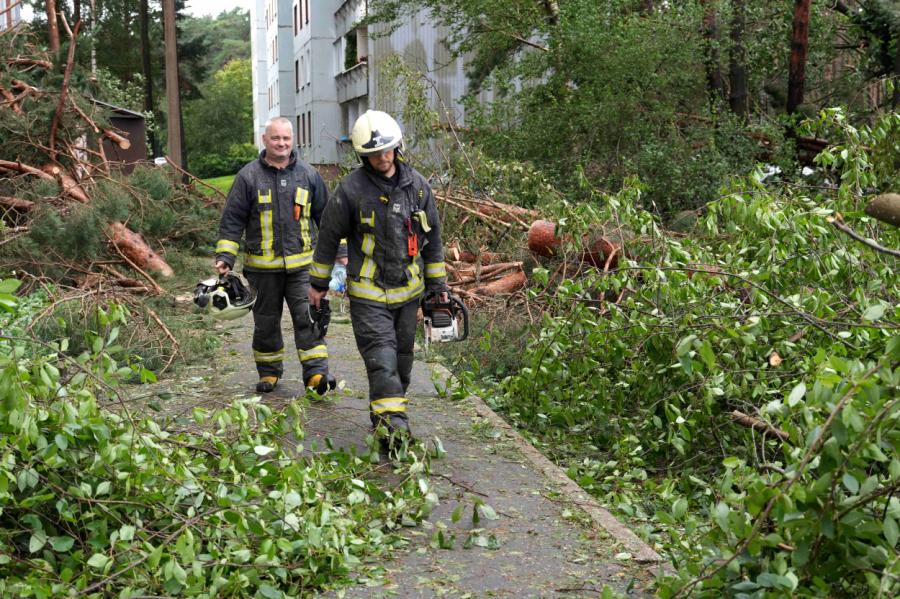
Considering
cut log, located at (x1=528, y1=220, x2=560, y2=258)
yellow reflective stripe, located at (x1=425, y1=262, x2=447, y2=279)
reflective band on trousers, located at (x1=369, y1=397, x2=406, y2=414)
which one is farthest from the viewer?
cut log, located at (x1=528, y1=220, x2=560, y2=258)

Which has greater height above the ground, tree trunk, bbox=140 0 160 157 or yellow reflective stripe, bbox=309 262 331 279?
tree trunk, bbox=140 0 160 157

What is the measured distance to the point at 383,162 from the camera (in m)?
5.45

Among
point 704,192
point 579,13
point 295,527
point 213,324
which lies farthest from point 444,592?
point 579,13

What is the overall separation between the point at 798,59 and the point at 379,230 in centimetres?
1043

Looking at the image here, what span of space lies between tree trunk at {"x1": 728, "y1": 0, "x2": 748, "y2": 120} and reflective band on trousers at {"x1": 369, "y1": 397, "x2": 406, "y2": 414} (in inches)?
406

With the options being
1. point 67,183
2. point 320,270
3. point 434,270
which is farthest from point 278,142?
point 67,183

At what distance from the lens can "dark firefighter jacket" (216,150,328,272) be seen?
6617mm

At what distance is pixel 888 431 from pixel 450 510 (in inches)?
92.7

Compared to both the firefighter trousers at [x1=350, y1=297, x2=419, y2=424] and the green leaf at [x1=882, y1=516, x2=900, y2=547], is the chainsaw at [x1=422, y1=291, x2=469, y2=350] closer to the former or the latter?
the firefighter trousers at [x1=350, y1=297, x2=419, y2=424]

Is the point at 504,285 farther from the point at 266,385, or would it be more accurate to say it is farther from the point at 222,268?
the point at 222,268

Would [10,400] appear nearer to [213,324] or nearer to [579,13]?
[213,324]

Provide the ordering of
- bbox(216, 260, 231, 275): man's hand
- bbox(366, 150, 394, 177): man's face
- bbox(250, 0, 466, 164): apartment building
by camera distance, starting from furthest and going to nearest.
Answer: bbox(250, 0, 466, 164): apartment building, bbox(216, 260, 231, 275): man's hand, bbox(366, 150, 394, 177): man's face

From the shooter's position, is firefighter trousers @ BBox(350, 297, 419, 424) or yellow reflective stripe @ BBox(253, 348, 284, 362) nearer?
firefighter trousers @ BBox(350, 297, 419, 424)

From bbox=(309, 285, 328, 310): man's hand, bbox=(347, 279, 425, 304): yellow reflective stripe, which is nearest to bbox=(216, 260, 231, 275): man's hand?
bbox=(309, 285, 328, 310): man's hand
